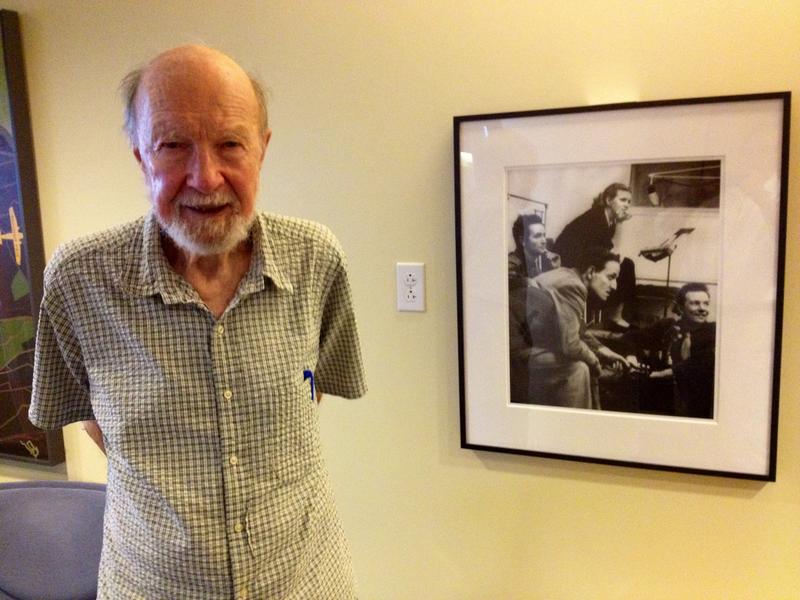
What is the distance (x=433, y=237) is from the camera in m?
1.37

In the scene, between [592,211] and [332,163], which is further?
[332,163]

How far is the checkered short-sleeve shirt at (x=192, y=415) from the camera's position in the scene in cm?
96

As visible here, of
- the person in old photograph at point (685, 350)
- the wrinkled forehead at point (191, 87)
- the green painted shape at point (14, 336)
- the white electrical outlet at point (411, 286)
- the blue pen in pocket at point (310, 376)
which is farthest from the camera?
the green painted shape at point (14, 336)

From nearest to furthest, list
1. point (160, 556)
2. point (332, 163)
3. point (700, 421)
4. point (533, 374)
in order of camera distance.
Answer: point (160, 556) → point (700, 421) → point (533, 374) → point (332, 163)

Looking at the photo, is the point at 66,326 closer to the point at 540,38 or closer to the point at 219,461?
the point at 219,461

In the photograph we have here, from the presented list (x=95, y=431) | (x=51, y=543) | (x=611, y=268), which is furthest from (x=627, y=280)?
(x=51, y=543)

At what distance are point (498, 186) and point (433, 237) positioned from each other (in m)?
0.18

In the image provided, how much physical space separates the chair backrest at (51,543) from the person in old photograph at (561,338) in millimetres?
1005

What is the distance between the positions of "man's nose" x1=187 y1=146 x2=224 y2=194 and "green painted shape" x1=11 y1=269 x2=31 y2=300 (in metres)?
0.99

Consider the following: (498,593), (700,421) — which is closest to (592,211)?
(700,421)

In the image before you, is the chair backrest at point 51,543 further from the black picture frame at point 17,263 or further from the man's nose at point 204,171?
the man's nose at point 204,171

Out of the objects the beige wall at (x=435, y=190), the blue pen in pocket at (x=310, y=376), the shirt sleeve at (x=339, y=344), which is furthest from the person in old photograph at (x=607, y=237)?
the blue pen in pocket at (x=310, y=376)

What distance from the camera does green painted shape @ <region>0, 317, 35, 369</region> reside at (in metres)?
1.71

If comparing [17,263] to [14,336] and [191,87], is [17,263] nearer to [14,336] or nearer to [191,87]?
[14,336]
